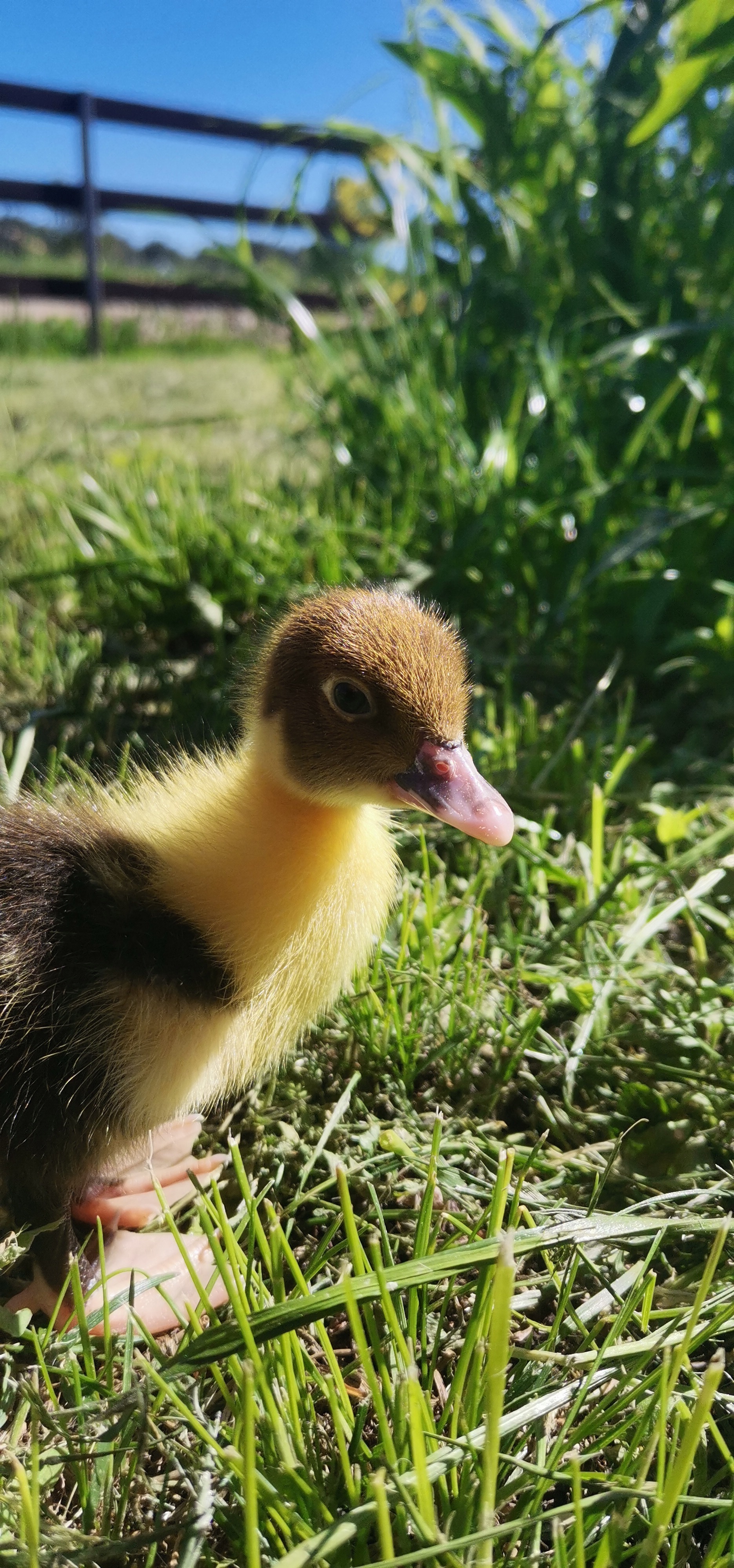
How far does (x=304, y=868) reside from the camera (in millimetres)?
1288

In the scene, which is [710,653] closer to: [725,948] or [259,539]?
[725,948]

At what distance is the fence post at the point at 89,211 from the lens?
1047 cm

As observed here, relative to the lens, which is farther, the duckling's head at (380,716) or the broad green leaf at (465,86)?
the broad green leaf at (465,86)

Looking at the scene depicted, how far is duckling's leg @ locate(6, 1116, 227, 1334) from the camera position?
46.1 inches

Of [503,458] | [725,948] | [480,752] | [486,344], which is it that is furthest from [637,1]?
[725,948]

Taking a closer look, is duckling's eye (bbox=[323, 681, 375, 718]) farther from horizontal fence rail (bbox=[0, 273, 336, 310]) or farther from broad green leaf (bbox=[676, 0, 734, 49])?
horizontal fence rail (bbox=[0, 273, 336, 310])

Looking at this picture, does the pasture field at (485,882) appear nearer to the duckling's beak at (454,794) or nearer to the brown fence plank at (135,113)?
the duckling's beak at (454,794)

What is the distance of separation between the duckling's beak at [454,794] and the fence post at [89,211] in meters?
10.3

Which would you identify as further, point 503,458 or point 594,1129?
point 503,458

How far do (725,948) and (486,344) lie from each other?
2265mm

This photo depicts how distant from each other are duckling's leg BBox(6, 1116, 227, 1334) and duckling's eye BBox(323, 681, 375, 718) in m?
0.58

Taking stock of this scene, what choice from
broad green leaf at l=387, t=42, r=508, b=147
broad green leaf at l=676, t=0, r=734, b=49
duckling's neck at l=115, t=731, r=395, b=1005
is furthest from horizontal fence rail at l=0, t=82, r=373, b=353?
duckling's neck at l=115, t=731, r=395, b=1005

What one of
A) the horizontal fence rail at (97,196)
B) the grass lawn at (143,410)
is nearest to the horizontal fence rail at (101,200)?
the horizontal fence rail at (97,196)

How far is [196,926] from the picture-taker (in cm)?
124
